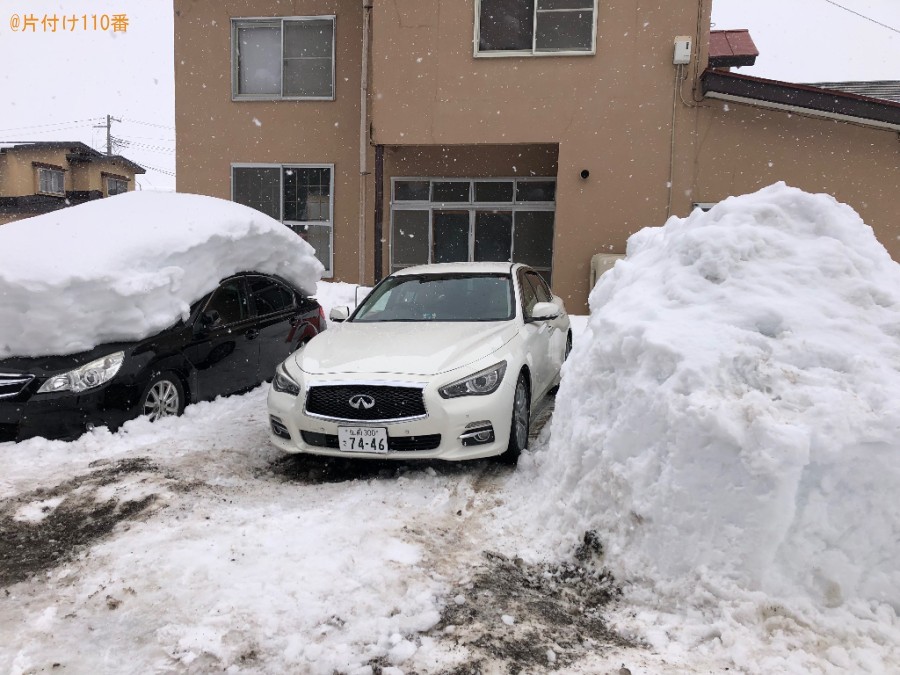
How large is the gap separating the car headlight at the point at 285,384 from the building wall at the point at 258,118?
8537 millimetres

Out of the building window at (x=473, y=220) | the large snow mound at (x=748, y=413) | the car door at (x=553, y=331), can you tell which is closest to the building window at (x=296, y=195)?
the building window at (x=473, y=220)

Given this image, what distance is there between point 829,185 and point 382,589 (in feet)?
35.6

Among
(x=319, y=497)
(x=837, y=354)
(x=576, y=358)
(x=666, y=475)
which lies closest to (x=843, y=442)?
(x=837, y=354)

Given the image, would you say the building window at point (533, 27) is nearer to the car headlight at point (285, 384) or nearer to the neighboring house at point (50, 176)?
the car headlight at point (285, 384)

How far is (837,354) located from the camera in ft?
10.0

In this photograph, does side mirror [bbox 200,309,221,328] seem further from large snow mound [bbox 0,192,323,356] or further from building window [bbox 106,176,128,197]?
building window [bbox 106,176,128,197]

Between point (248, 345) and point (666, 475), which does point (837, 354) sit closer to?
point (666, 475)

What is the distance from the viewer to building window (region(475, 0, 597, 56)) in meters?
11.1

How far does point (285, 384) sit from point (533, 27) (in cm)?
918

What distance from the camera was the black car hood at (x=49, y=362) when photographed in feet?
15.3

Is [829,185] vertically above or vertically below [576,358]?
above

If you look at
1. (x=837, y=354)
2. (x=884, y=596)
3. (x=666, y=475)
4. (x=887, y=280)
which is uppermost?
(x=887, y=280)

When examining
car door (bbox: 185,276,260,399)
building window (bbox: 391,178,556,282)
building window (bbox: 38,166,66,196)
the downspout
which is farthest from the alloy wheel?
building window (bbox: 38,166,66,196)

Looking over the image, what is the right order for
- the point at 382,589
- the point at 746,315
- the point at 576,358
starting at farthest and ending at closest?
the point at 576,358 → the point at 746,315 → the point at 382,589
